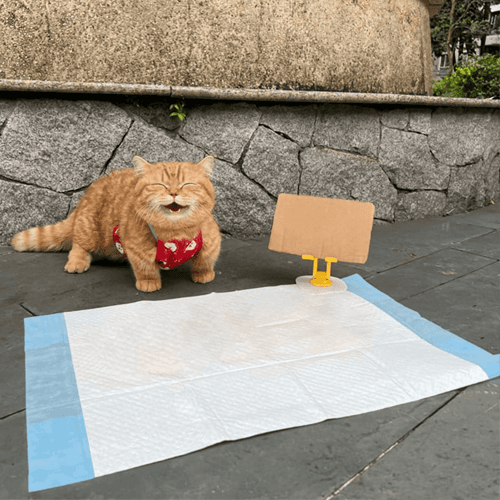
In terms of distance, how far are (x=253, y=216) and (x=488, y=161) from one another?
2461 millimetres

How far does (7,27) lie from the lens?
250 centimetres

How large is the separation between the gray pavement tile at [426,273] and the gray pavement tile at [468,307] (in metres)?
0.06

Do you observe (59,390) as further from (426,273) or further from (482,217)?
(482,217)

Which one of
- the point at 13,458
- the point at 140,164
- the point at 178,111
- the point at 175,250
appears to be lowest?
the point at 13,458

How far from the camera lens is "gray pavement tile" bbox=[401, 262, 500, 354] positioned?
172cm

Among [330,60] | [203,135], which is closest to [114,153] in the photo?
[203,135]

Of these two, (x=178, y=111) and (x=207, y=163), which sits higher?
(x=178, y=111)

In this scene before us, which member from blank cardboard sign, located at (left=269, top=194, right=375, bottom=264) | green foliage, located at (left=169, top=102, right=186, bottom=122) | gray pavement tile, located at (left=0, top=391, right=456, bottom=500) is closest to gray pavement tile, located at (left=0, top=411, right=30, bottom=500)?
gray pavement tile, located at (left=0, top=391, right=456, bottom=500)

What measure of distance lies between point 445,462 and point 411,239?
2.19m

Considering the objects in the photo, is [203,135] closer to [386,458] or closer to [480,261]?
[480,261]

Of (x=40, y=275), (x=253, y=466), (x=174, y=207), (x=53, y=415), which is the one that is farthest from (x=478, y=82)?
(x=53, y=415)

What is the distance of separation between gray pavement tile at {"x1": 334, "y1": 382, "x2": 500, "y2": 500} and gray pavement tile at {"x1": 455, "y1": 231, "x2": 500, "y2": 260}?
1.70 m

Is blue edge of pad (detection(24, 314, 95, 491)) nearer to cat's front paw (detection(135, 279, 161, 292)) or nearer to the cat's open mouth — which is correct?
cat's front paw (detection(135, 279, 161, 292))

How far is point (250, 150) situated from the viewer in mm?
2963
